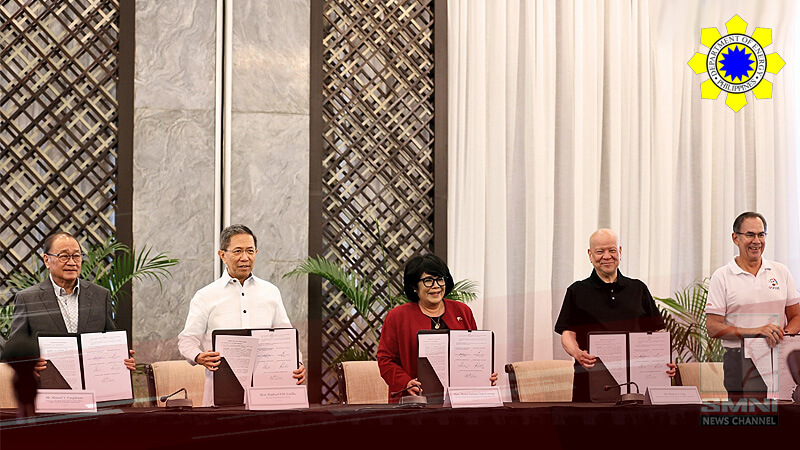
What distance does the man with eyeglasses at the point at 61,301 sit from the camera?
359 centimetres

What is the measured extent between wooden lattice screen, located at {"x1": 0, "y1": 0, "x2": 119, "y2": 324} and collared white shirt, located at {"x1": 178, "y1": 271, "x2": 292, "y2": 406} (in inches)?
72.2

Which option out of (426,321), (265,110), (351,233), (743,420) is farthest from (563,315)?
(265,110)

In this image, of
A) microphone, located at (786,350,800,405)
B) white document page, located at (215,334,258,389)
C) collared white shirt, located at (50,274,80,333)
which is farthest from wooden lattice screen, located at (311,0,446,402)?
microphone, located at (786,350,800,405)

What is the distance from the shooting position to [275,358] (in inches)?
125

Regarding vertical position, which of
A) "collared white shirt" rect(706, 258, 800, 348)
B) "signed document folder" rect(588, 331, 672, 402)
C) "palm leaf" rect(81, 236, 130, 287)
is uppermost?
"palm leaf" rect(81, 236, 130, 287)

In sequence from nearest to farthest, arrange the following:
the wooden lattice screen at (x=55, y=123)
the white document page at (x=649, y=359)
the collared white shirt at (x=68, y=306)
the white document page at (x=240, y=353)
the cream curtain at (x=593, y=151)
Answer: the white document page at (x=240, y=353) → the white document page at (x=649, y=359) → the collared white shirt at (x=68, y=306) → the wooden lattice screen at (x=55, y=123) → the cream curtain at (x=593, y=151)

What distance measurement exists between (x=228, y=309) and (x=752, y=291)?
7.48ft

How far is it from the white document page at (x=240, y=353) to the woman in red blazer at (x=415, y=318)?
0.62m

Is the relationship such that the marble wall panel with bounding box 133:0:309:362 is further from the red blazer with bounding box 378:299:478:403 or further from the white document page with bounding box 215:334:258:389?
the white document page with bounding box 215:334:258:389

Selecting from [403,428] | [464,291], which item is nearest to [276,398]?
[403,428]

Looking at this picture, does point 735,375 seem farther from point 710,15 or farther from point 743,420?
point 710,15

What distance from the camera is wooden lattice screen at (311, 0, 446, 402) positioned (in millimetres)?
5719

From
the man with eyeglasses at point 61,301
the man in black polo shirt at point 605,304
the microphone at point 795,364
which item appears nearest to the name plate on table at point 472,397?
the man in black polo shirt at point 605,304

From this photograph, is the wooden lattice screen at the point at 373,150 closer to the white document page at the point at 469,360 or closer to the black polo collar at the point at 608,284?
the black polo collar at the point at 608,284
